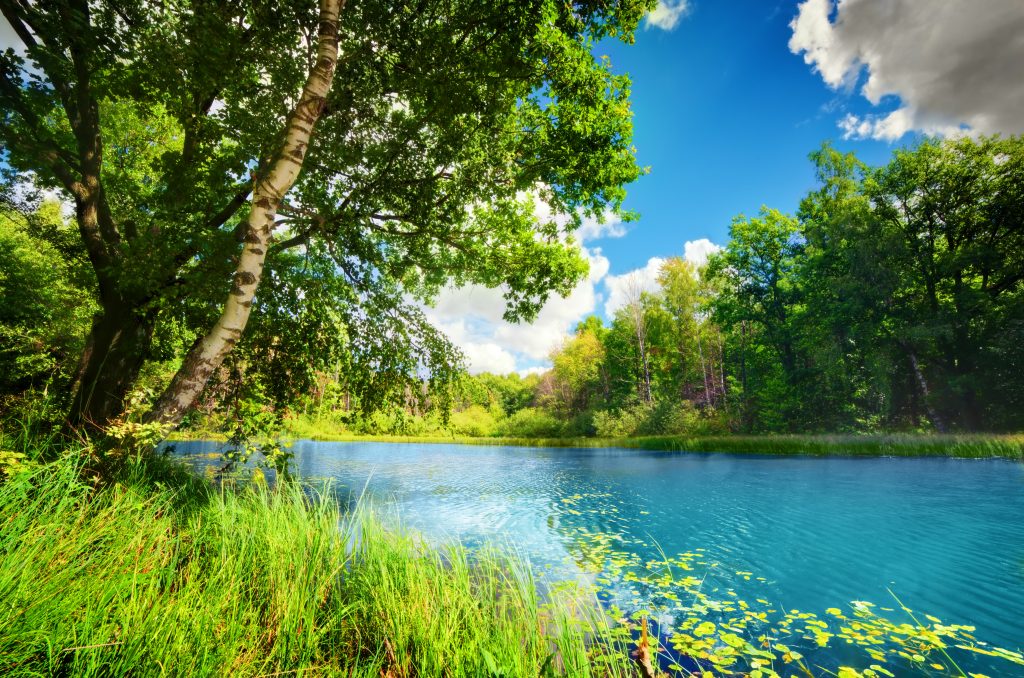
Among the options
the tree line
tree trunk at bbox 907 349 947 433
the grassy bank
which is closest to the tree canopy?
the grassy bank

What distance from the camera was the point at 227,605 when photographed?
2.76m

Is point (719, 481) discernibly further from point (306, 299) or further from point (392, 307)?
point (306, 299)

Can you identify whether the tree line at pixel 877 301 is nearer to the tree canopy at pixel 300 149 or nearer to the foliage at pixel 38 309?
the tree canopy at pixel 300 149

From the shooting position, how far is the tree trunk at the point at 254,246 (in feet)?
13.1

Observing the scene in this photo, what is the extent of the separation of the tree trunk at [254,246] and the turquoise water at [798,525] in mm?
2113

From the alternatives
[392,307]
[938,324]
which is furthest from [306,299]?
[938,324]

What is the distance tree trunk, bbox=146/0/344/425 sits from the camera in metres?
3.99

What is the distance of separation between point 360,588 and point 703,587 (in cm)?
506

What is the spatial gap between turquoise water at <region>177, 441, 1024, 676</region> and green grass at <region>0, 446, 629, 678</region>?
108 centimetres

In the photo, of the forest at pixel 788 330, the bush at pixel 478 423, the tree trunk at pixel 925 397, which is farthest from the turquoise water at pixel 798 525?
the bush at pixel 478 423

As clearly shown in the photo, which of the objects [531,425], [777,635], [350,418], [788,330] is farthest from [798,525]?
[531,425]

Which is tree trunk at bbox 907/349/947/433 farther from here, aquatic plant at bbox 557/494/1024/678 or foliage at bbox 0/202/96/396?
foliage at bbox 0/202/96/396

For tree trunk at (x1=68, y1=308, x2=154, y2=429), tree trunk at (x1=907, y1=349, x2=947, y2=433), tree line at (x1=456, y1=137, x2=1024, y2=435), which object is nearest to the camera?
tree trunk at (x1=68, y1=308, x2=154, y2=429)

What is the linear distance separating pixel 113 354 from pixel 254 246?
4305 mm
